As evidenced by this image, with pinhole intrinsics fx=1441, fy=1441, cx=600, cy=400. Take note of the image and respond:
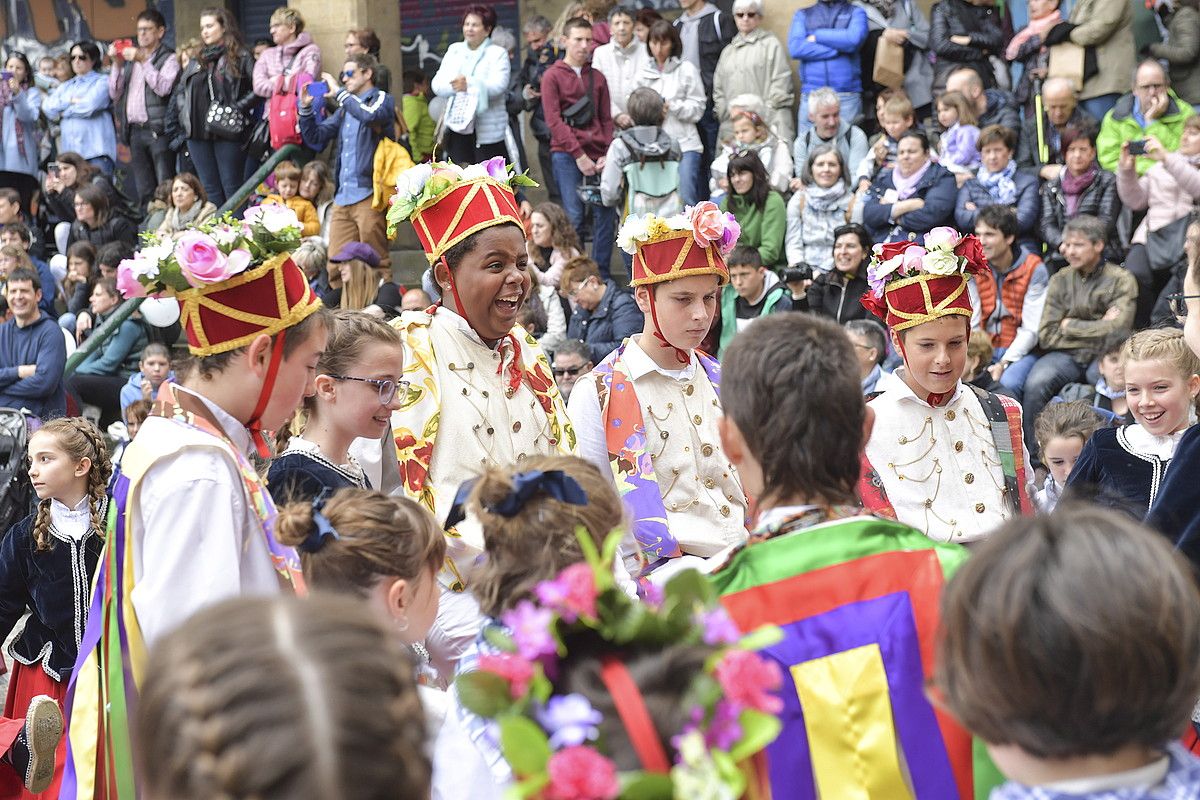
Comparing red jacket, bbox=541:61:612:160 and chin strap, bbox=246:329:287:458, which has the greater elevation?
chin strap, bbox=246:329:287:458

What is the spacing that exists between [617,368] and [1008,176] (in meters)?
5.91

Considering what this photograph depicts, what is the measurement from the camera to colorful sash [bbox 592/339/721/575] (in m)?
4.05

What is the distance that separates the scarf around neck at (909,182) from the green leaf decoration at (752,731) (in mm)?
8159

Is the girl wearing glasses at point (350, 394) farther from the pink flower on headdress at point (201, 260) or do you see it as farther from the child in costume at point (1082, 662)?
the child in costume at point (1082, 662)

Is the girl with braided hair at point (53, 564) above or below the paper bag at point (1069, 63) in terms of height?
below

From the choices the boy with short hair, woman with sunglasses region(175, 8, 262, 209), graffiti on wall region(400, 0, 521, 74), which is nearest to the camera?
the boy with short hair

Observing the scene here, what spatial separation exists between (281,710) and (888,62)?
10.1m

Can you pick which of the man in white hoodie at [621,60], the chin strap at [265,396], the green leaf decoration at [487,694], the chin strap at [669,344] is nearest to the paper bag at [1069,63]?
the man in white hoodie at [621,60]

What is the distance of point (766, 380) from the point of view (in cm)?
236

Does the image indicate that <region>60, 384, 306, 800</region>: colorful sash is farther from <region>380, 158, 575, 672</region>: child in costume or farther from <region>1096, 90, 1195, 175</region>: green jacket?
<region>1096, 90, 1195, 175</region>: green jacket

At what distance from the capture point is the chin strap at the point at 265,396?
3.11 m

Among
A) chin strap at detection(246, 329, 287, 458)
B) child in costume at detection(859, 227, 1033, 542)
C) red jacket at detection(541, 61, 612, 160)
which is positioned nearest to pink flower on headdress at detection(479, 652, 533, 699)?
chin strap at detection(246, 329, 287, 458)

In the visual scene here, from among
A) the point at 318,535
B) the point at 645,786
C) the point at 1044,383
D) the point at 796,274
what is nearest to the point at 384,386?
the point at 318,535

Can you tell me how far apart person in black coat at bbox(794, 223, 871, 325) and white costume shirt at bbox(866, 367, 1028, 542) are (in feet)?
14.1
